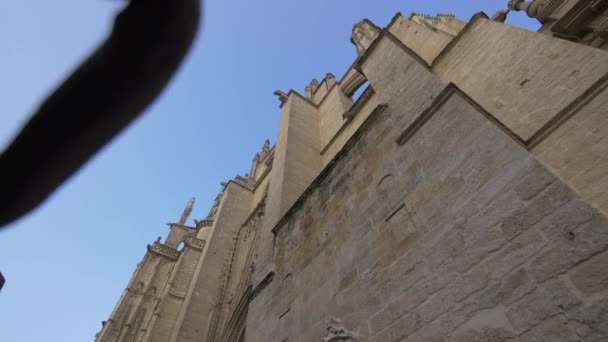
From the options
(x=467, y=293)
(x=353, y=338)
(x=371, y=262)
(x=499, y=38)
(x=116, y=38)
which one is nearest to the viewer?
(x=116, y=38)

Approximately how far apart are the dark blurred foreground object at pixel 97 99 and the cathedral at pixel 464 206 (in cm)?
211

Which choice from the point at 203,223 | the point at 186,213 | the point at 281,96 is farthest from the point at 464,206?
the point at 186,213

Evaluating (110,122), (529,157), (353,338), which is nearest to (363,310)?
(353,338)

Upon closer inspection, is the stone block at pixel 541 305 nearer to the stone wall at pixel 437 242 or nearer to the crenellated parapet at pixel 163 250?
the stone wall at pixel 437 242

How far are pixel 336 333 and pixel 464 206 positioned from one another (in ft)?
5.12

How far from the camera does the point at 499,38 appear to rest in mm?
4812

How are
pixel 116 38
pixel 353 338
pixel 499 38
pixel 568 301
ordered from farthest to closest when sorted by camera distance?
pixel 499 38 < pixel 353 338 < pixel 568 301 < pixel 116 38

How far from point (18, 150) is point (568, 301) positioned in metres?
2.35

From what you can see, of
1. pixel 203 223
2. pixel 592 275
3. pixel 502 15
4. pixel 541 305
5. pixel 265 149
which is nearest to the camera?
pixel 592 275

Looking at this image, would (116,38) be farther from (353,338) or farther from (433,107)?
(433,107)

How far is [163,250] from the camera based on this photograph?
15969mm

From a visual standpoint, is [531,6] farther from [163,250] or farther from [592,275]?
[163,250]

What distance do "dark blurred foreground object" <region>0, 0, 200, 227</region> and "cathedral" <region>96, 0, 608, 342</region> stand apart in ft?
6.93

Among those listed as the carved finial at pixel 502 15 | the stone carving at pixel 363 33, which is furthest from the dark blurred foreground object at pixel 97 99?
the stone carving at pixel 363 33
